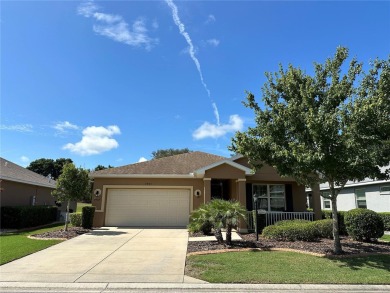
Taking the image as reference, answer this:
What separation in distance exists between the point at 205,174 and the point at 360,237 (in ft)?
25.3

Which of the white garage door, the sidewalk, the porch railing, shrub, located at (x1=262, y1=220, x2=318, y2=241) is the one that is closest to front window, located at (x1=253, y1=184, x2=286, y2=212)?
the porch railing

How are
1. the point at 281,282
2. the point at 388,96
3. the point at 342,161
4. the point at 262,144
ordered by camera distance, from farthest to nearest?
the point at 262,144, the point at 388,96, the point at 342,161, the point at 281,282

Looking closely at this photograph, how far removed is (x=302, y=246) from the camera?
11.2m

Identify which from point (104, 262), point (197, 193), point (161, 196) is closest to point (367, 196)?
point (197, 193)

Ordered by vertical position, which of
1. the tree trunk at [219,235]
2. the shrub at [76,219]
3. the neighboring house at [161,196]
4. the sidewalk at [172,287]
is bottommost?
the sidewalk at [172,287]

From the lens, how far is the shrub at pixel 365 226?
12.3 meters

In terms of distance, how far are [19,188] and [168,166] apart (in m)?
10.3

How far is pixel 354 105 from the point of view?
9117 millimetres

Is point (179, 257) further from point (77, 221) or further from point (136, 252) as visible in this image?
point (77, 221)

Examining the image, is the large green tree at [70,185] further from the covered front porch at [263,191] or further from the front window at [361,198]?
the front window at [361,198]

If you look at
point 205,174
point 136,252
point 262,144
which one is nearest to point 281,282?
point 262,144

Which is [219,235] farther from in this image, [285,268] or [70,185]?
[70,185]

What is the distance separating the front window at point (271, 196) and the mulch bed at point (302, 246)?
5.63 m

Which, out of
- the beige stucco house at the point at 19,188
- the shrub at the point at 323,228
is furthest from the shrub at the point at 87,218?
the shrub at the point at 323,228
